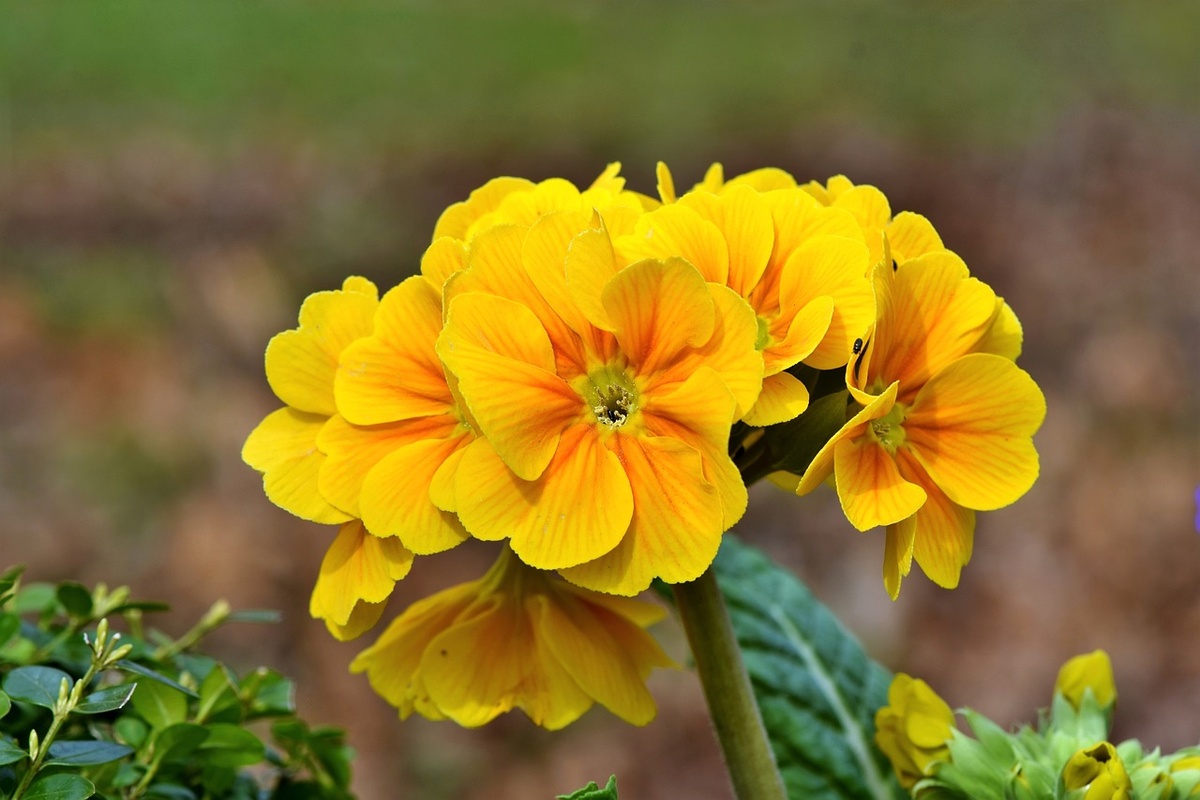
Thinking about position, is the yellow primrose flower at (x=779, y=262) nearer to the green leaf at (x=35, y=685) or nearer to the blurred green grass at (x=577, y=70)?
the green leaf at (x=35, y=685)

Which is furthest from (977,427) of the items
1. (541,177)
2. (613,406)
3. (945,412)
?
(541,177)

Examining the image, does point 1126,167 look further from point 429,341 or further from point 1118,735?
point 429,341

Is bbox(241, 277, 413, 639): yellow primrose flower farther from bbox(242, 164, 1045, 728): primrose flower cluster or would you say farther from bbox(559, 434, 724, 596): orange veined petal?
bbox(559, 434, 724, 596): orange veined petal

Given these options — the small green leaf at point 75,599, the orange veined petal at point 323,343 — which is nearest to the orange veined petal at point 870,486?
the orange veined petal at point 323,343

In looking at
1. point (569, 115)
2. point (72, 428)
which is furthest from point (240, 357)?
point (569, 115)

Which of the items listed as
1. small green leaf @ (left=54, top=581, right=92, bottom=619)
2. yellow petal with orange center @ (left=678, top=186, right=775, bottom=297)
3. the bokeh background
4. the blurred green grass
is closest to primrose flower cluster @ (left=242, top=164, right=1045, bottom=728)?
yellow petal with orange center @ (left=678, top=186, right=775, bottom=297)

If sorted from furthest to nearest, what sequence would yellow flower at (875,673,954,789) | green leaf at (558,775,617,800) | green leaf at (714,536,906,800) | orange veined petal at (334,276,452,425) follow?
green leaf at (714,536,906,800) → yellow flower at (875,673,954,789) → orange veined petal at (334,276,452,425) → green leaf at (558,775,617,800)
